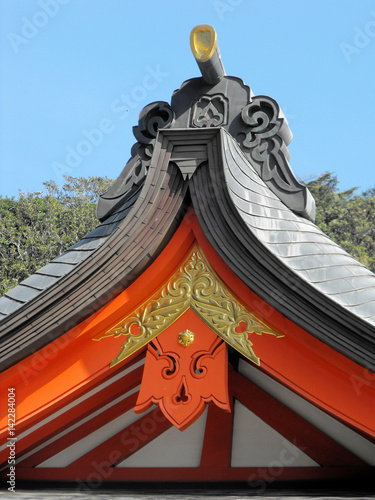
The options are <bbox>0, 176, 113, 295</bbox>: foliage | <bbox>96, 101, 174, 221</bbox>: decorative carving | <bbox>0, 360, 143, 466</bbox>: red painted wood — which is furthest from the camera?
<bbox>0, 176, 113, 295</bbox>: foliage

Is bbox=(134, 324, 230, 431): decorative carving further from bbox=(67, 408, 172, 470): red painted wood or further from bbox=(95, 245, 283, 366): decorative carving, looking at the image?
bbox=(67, 408, 172, 470): red painted wood

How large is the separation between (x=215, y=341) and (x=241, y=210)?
2.35 ft

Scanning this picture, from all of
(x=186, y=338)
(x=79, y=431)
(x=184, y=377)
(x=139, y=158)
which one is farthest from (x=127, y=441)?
(x=139, y=158)

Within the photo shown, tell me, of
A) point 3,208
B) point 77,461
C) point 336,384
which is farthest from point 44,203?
point 336,384

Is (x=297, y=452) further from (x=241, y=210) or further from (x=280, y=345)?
(x=241, y=210)

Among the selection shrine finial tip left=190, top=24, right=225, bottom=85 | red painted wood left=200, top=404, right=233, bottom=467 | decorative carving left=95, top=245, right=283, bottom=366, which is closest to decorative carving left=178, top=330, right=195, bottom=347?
decorative carving left=95, top=245, right=283, bottom=366

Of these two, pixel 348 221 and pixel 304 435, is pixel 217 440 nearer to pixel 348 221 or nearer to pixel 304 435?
pixel 304 435

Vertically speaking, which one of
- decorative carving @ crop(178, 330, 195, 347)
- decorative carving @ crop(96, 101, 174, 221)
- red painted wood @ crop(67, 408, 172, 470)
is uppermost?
decorative carving @ crop(96, 101, 174, 221)

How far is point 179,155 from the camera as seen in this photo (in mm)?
3285

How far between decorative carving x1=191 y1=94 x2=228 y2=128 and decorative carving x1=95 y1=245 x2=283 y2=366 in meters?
1.06

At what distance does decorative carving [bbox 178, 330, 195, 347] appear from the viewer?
3.16 m

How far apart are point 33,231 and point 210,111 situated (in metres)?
13.7

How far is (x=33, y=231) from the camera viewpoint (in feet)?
55.5

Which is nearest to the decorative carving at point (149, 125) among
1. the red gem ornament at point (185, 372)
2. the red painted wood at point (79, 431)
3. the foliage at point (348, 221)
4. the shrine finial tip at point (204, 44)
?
the shrine finial tip at point (204, 44)
